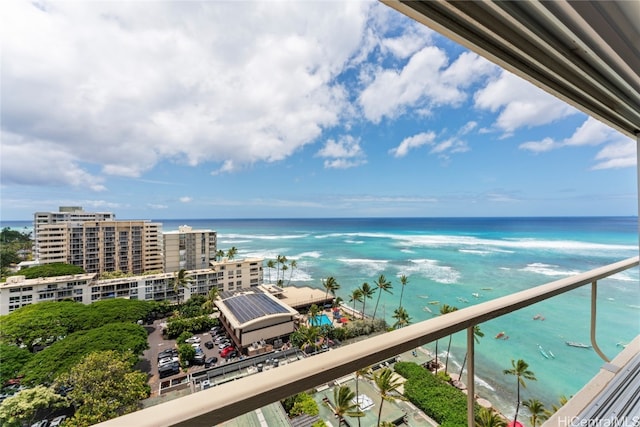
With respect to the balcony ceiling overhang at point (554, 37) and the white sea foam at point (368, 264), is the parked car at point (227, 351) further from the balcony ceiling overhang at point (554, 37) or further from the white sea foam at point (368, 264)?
the white sea foam at point (368, 264)

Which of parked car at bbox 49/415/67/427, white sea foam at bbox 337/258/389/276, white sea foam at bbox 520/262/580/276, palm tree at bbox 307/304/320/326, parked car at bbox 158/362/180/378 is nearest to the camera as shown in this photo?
parked car at bbox 49/415/67/427

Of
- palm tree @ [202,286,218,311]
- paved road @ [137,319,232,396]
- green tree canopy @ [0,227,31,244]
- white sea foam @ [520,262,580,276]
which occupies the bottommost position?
paved road @ [137,319,232,396]

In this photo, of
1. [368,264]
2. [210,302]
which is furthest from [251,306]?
[368,264]

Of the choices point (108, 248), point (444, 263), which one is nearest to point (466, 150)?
point (444, 263)

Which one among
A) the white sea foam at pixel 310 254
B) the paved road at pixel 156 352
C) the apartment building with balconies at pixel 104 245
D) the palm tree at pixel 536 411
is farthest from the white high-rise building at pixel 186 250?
the palm tree at pixel 536 411

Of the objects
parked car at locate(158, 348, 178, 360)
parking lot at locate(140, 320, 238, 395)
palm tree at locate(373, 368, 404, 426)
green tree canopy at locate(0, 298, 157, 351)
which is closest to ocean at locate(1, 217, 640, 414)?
palm tree at locate(373, 368, 404, 426)

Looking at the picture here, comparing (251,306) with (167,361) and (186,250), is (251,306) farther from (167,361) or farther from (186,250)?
(186,250)

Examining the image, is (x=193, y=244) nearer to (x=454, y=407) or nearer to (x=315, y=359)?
(x=454, y=407)

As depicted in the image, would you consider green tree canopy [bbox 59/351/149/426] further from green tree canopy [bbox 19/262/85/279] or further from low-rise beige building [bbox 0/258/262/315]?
green tree canopy [bbox 19/262/85/279]
